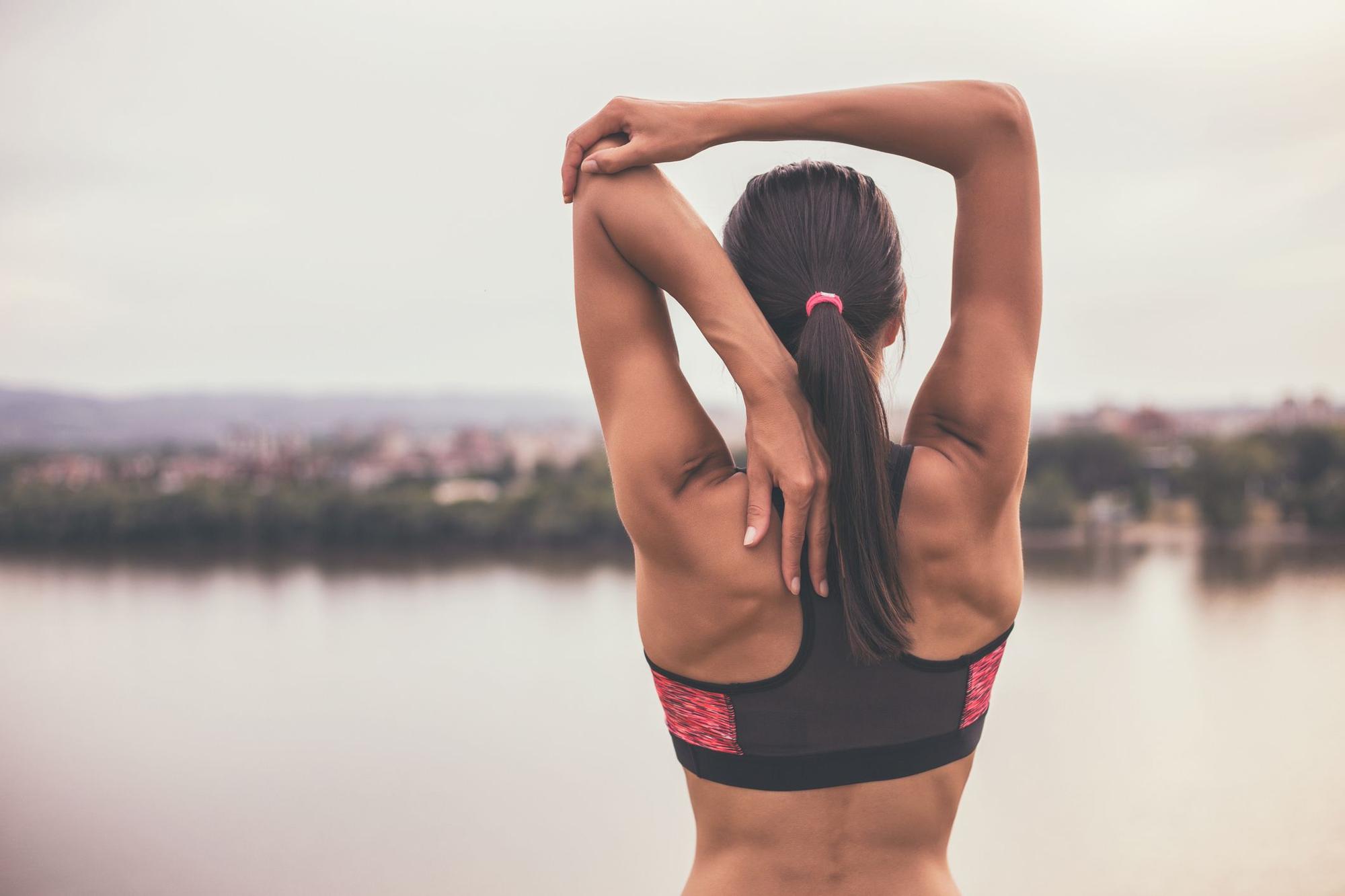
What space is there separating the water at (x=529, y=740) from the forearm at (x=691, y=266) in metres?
9.87

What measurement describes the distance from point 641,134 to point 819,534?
26cm

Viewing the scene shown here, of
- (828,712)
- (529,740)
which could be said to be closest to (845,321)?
(828,712)

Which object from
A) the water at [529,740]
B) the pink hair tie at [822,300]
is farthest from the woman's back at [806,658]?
the water at [529,740]

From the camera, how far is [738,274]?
576mm

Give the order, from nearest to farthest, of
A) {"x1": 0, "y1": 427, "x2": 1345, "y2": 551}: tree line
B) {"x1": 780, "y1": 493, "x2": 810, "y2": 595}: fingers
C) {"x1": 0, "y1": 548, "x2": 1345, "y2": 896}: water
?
{"x1": 780, "y1": 493, "x2": 810, "y2": 595}: fingers, {"x1": 0, "y1": 548, "x2": 1345, "y2": 896}: water, {"x1": 0, "y1": 427, "x2": 1345, "y2": 551}: tree line

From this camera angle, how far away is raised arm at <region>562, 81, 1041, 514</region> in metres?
0.56

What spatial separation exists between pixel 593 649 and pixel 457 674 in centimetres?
199

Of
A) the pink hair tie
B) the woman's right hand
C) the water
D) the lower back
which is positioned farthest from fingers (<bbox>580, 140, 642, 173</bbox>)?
the water

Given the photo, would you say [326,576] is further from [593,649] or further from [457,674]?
[593,649]

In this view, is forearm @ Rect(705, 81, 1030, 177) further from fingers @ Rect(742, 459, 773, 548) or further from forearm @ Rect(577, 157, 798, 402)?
fingers @ Rect(742, 459, 773, 548)

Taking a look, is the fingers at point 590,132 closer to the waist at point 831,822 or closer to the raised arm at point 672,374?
the raised arm at point 672,374

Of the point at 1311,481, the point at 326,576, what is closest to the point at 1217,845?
the point at 1311,481

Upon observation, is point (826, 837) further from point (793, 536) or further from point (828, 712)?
point (793, 536)

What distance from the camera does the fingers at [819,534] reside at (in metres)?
0.55
